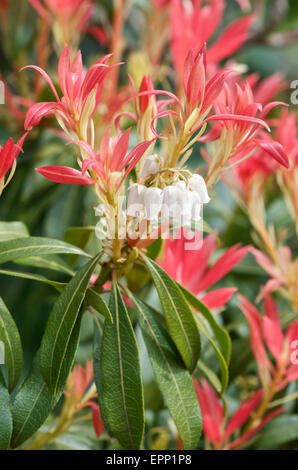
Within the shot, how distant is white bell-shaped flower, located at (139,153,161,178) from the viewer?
0.45m

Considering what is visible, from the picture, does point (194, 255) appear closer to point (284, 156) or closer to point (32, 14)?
point (284, 156)

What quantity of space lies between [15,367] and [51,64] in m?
0.99

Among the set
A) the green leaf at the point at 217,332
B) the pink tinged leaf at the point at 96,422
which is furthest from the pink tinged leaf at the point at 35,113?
the pink tinged leaf at the point at 96,422

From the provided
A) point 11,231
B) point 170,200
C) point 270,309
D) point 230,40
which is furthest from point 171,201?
point 230,40

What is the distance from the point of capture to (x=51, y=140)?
984mm

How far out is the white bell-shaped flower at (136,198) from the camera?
1.42 ft

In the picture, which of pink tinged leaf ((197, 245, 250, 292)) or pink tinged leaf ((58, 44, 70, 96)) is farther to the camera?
pink tinged leaf ((197, 245, 250, 292))

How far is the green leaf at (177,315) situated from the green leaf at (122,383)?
0.04 meters

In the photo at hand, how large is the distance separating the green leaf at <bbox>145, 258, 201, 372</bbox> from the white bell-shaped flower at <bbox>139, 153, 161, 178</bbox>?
85mm

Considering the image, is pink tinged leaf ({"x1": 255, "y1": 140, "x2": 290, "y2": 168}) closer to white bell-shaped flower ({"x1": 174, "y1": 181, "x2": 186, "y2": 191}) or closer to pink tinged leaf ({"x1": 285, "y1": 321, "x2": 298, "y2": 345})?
white bell-shaped flower ({"x1": 174, "y1": 181, "x2": 186, "y2": 191})

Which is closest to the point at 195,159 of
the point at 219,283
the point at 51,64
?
the point at 219,283

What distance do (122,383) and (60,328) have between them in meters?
0.07

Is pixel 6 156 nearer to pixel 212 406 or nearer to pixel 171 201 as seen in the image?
pixel 171 201

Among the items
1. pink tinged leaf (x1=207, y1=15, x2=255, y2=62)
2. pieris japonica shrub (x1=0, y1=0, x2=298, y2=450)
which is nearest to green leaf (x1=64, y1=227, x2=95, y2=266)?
pieris japonica shrub (x1=0, y1=0, x2=298, y2=450)
